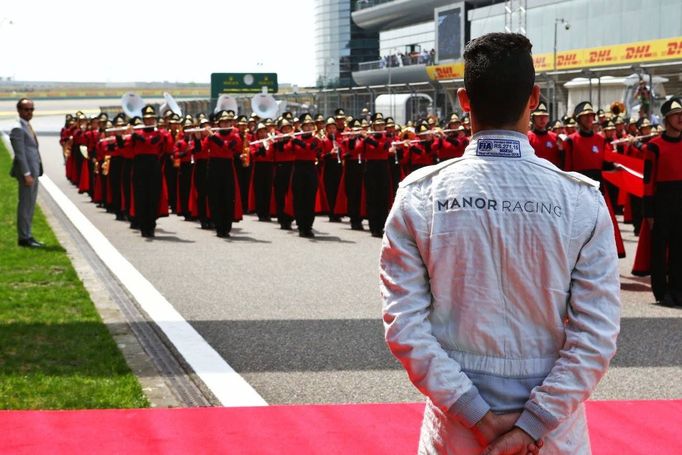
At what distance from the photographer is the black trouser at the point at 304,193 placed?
1856cm

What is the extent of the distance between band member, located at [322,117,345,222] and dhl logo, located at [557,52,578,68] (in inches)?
1407

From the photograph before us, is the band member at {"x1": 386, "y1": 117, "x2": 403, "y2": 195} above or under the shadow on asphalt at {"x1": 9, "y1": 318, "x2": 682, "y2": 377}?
above

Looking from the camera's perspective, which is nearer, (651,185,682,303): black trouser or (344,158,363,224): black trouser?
(651,185,682,303): black trouser

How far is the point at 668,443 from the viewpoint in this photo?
536 centimetres

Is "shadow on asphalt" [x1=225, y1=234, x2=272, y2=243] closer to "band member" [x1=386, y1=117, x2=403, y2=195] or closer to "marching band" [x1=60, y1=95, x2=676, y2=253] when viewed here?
"marching band" [x1=60, y1=95, x2=676, y2=253]

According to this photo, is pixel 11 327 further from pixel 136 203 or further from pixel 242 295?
pixel 136 203

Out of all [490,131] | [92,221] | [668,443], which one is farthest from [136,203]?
[490,131]

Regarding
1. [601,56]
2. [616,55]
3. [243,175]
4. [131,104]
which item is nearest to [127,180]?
[243,175]

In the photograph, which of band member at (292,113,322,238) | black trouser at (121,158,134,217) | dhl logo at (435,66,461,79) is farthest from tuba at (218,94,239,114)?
dhl logo at (435,66,461,79)

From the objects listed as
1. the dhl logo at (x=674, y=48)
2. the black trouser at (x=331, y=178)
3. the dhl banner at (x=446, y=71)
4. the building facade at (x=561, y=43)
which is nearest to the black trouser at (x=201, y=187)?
the black trouser at (x=331, y=178)

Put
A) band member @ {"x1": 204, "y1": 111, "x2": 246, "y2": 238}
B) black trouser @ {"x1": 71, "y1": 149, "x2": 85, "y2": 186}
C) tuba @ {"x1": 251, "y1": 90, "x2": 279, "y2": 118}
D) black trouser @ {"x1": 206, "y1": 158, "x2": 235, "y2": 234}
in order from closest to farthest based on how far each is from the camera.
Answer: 1. black trouser @ {"x1": 206, "y1": 158, "x2": 235, "y2": 234}
2. band member @ {"x1": 204, "y1": 111, "x2": 246, "y2": 238}
3. tuba @ {"x1": 251, "y1": 90, "x2": 279, "y2": 118}
4. black trouser @ {"x1": 71, "y1": 149, "x2": 85, "y2": 186}

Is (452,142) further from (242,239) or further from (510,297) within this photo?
(510,297)

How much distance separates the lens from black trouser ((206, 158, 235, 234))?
721 inches

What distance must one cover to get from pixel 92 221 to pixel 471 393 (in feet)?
62.9
